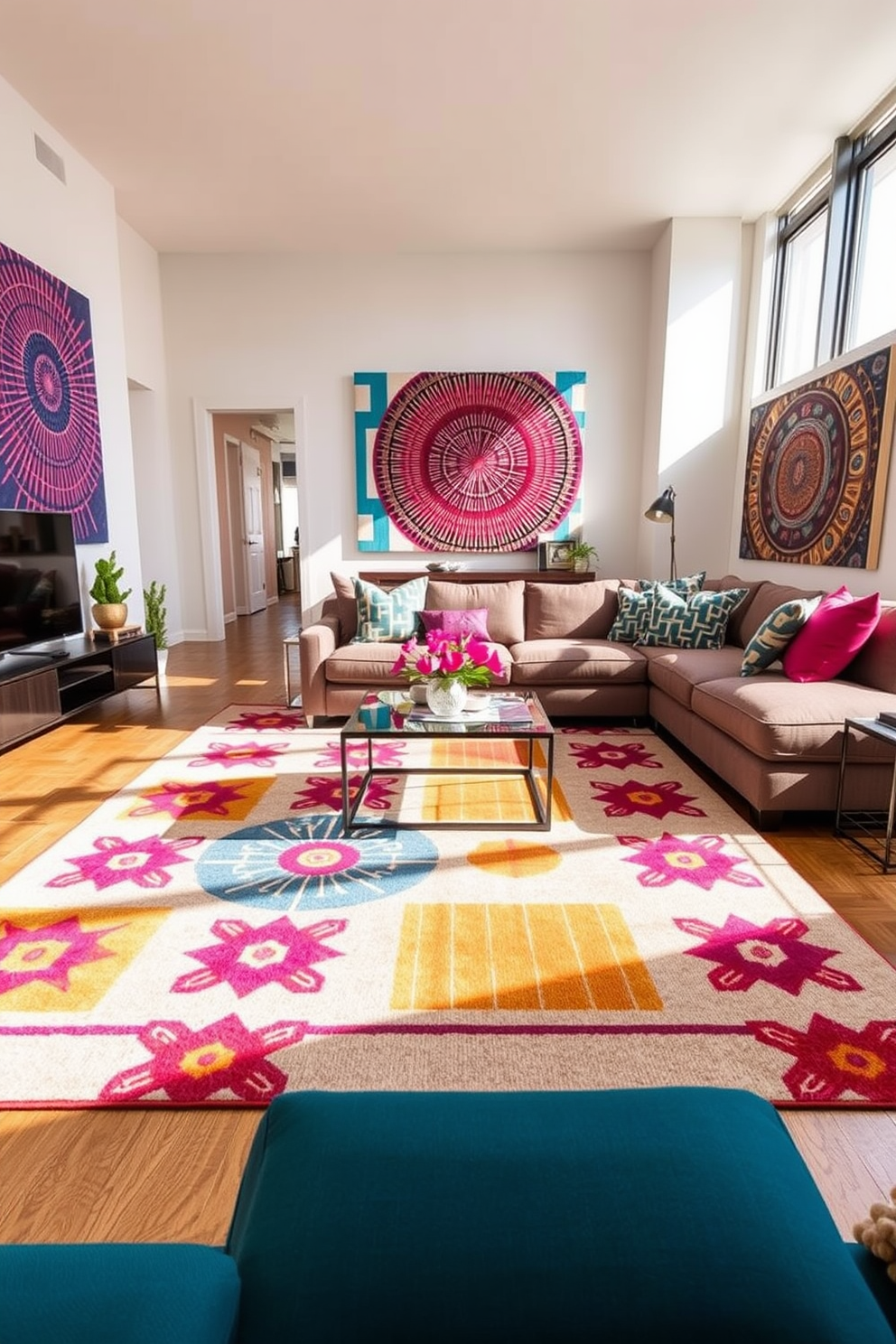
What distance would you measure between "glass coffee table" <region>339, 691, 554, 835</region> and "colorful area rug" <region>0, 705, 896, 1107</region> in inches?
2.4

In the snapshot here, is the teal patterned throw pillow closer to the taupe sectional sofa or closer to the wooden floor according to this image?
the taupe sectional sofa

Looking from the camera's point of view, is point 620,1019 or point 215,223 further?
point 215,223

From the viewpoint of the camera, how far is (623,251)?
19.3 feet

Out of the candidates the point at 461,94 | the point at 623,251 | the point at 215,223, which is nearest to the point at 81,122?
the point at 215,223

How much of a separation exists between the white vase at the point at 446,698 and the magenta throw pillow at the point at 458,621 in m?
1.39

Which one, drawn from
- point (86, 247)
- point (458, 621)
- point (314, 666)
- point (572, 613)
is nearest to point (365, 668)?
point (314, 666)

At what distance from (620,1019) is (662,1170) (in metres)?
1.09

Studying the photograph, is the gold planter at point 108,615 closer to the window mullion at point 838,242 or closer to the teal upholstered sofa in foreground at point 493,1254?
the teal upholstered sofa in foreground at point 493,1254

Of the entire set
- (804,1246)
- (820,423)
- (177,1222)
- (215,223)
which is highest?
(215,223)

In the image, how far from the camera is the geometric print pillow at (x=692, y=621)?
4113 millimetres

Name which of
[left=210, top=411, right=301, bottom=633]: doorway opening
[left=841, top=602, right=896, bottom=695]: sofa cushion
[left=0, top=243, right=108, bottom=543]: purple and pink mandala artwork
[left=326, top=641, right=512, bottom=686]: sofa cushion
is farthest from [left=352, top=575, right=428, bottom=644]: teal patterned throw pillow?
[left=210, top=411, right=301, bottom=633]: doorway opening

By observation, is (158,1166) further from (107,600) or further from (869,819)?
(107,600)

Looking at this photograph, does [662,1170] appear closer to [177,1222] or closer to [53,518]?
[177,1222]

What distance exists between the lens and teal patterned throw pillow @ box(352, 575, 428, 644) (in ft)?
14.1
